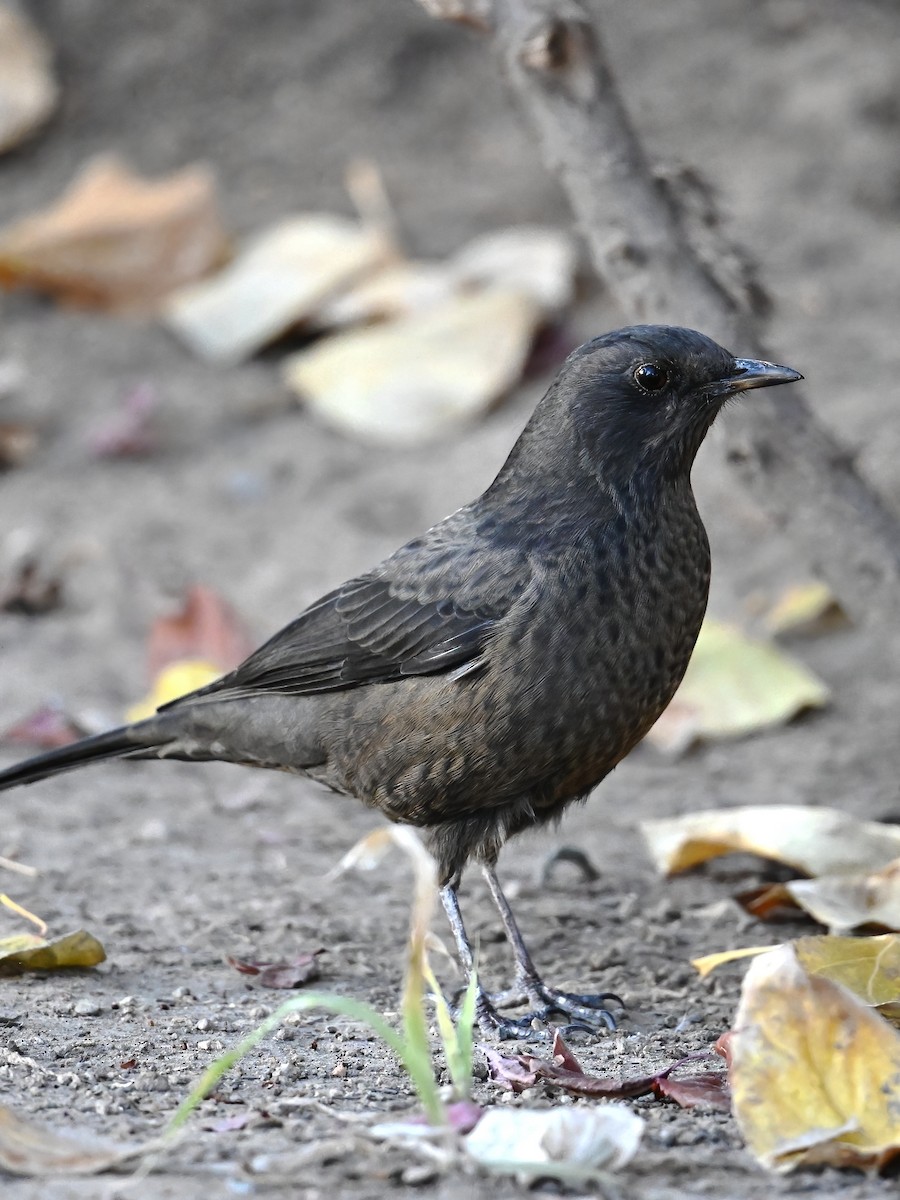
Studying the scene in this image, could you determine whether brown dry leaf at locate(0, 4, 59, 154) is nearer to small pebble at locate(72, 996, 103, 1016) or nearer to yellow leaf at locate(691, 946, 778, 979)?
small pebble at locate(72, 996, 103, 1016)

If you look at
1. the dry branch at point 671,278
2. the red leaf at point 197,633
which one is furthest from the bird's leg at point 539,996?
the red leaf at point 197,633

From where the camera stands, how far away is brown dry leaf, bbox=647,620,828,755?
17.8 ft

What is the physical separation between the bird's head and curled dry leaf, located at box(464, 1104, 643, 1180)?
1730 millimetres

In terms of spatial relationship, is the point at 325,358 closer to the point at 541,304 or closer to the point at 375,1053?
the point at 541,304

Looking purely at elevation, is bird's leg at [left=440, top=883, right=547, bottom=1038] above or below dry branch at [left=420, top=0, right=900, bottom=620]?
below

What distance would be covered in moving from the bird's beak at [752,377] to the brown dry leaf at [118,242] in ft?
14.4

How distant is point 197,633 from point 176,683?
613mm

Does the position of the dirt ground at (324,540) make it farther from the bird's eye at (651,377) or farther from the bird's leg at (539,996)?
the bird's eye at (651,377)

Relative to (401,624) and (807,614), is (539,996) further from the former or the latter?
(807,614)

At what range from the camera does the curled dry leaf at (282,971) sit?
3611 mm

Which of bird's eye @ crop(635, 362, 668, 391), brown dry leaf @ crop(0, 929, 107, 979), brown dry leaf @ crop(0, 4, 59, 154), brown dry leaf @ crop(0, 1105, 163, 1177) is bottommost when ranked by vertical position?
brown dry leaf @ crop(0, 1105, 163, 1177)

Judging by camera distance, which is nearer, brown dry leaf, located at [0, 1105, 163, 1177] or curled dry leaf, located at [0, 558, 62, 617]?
brown dry leaf, located at [0, 1105, 163, 1177]

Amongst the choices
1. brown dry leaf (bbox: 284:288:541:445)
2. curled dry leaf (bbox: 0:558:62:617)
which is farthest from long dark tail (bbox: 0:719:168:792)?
brown dry leaf (bbox: 284:288:541:445)

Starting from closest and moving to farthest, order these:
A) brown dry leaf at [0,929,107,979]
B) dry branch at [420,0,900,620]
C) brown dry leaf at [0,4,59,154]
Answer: brown dry leaf at [0,929,107,979], dry branch at [420,0,900,620], brown dry leaf at [0,4,59,154]
